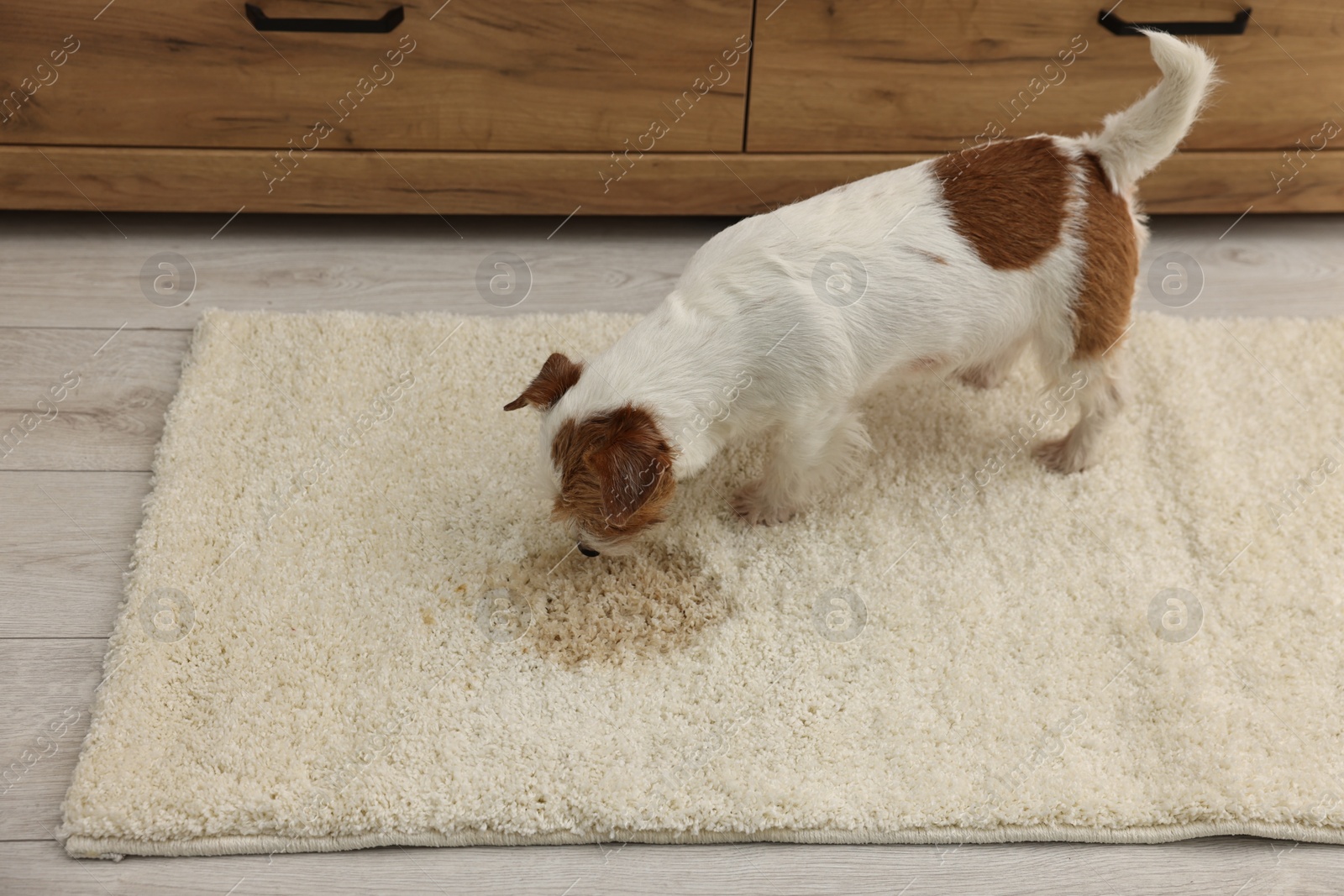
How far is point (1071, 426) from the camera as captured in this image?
6.69ft

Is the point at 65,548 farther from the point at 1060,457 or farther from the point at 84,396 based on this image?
the point at 1060,457

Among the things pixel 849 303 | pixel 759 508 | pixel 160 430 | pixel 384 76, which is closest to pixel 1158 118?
pixel 849 303

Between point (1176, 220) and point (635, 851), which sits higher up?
point (1176, 220)

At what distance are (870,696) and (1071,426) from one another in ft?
2.52

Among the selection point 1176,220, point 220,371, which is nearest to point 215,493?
point 220,371

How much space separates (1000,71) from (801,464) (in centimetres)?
105

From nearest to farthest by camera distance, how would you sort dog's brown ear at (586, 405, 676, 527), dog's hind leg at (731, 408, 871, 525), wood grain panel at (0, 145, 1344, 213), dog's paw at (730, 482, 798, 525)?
dog's brown ear at (586, 405, 676, 527) → dog's hind leg at (731, 408, 871, 525) → dog's paw at (730, 482, 798, 525) → wood grain panel at (0, 145, 1344, 213)

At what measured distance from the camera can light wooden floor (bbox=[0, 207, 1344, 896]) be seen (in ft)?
4.88

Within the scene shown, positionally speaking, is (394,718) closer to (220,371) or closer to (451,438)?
(451,438)

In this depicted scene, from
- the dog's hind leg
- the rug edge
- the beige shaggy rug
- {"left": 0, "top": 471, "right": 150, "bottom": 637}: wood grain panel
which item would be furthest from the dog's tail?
{"left": 0, "top": 471, "right": 150, "bottom": 637}: wood grain panel

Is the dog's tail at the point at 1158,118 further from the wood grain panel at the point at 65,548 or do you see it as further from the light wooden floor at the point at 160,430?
the wood grain panel at the point at 65,548

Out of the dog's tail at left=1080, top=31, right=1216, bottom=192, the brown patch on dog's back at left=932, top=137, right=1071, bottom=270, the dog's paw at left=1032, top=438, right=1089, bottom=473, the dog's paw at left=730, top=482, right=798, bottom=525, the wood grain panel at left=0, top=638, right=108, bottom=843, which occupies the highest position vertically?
the dog's tail at left=1080, top=31, right=1216, bottom=192

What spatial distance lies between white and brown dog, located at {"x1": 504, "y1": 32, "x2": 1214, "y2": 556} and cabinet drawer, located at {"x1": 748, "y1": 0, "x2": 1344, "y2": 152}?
0.52m

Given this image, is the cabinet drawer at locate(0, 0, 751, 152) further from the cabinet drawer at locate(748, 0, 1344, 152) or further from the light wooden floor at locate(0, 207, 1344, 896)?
the light wooden floor at locate(0, 207, 1344, 896)
